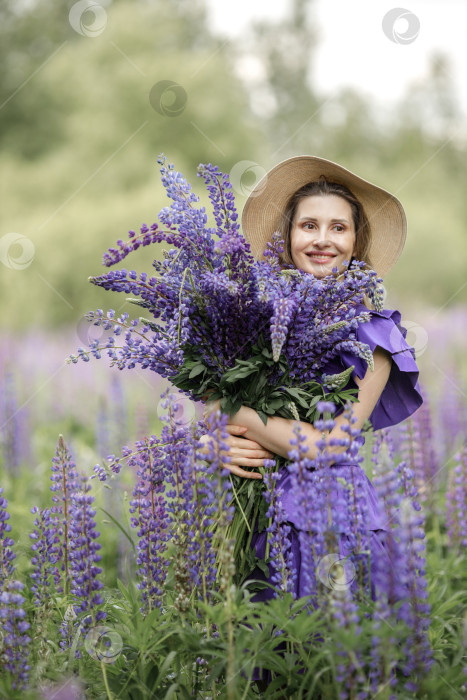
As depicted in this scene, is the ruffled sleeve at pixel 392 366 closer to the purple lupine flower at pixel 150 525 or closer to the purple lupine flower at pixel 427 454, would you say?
the purple lupine flower at pixel 150 525

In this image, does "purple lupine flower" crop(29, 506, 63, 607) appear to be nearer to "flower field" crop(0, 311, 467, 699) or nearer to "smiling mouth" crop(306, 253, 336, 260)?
"flower field" crop(0, 311, 467, 699)

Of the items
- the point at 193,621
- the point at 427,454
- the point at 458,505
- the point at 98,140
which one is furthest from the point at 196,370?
the point at 98,140

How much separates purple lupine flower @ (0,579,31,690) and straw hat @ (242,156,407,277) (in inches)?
67.9

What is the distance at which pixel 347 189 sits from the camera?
116 inches

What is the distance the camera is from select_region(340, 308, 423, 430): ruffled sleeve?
2.46 m

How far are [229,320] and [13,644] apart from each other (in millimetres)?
1141

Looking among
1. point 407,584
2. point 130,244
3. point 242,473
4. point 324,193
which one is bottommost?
point 407,584

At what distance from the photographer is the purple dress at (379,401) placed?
231 centimetres

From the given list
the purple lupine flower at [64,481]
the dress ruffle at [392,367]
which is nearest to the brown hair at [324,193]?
the dress ruffle at [392,367]

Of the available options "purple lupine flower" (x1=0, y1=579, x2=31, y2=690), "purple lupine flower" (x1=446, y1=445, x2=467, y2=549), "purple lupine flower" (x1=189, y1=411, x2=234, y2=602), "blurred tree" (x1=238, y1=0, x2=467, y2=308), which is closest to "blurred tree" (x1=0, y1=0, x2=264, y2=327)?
"blurred tree" (x1=238, y1=0, x2=467, y2=308)

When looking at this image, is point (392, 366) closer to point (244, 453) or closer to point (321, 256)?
point (321, 256)

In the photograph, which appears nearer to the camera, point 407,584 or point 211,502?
point 407,584

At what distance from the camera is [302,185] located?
116 inches

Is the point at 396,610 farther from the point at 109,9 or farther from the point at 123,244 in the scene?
the point at 109,9
